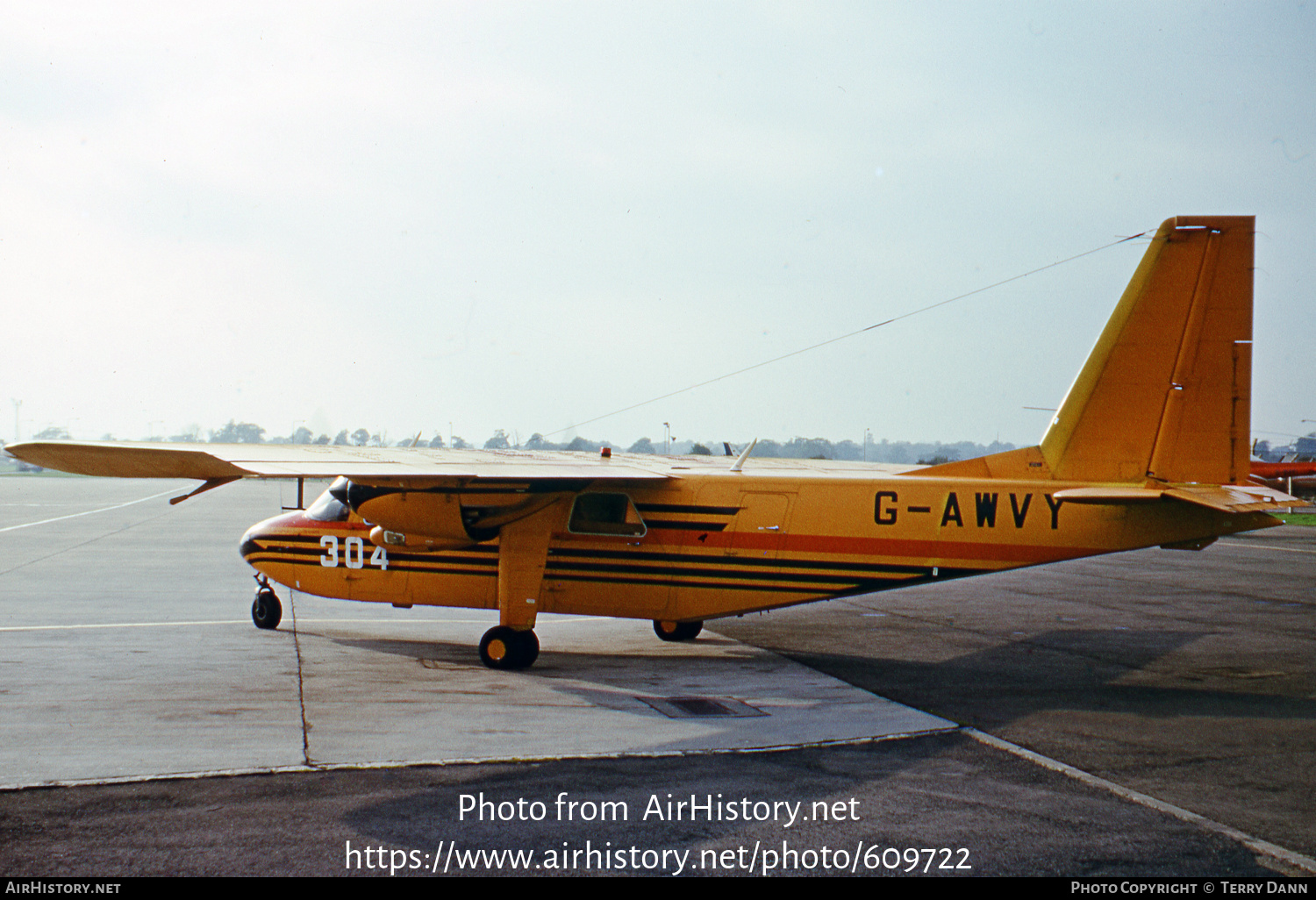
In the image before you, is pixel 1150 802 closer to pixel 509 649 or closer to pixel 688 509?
pixel 688 509

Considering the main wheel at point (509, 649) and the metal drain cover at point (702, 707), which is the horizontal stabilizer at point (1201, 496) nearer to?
the metal drain cover at point (702, 707)

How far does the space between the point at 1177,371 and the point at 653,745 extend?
339 inches

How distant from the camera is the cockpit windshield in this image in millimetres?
15211

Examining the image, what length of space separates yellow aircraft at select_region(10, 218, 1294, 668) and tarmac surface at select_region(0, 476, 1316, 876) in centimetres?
119

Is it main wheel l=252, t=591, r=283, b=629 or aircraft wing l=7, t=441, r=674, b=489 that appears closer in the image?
aircraft wing l=7, t=441, r=674, b=489

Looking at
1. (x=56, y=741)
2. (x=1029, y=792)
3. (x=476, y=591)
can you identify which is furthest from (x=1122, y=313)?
(x=56, y=741)

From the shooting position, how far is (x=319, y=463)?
11289mm

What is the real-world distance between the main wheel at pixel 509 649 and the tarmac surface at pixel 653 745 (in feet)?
0.89

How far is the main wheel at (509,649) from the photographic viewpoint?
13.4 m

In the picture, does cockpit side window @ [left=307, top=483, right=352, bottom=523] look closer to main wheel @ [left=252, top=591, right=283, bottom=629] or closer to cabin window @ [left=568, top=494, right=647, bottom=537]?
main wheel @ [left=252, top=591, right=283, bottom=629]

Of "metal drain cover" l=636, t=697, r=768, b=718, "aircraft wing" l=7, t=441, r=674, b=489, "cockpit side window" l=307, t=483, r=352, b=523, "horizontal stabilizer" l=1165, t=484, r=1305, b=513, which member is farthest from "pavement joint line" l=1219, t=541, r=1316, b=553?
"cockpit side window" l=307, t=483, r=352, b=523

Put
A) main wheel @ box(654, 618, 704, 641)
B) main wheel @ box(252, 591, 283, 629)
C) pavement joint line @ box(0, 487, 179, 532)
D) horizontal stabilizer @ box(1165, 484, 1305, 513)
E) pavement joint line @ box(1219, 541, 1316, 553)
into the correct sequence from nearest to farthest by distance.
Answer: horizontal stabilizer @ box(1165, 484, 1305, 513) → main wheel @ box(252, 591, 283, 629) → main wheel @ box(654, 618, 704, 641) → pavement joint line @ box(1219, 541, 1316, 553) → pavement joint line @ box(0, 487, 179, 532)
